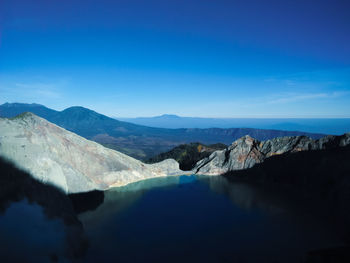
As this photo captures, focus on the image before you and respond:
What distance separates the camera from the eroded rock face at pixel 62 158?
72.6 ft

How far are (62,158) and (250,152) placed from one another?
31.5 metres

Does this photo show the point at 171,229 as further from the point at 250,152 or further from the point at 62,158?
the point at 250,152

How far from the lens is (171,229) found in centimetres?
1934

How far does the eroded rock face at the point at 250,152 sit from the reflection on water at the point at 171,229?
37.4ft

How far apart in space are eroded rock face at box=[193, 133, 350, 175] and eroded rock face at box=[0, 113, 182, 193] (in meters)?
11.6

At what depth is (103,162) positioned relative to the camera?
1332 inches

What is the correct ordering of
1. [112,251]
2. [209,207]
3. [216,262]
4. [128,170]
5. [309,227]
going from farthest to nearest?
[128,170] < [209,207] < [309,227] < [112,251] < [216,262]

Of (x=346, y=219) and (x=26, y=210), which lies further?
(x=346, y=219)

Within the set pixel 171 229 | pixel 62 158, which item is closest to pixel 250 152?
pixel 171 229

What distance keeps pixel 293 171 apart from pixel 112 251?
28683 mm

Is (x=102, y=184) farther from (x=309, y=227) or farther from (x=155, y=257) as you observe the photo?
(x=309, y=227)

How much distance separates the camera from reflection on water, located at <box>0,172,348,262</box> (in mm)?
14789

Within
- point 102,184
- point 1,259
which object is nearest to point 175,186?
point 102,184

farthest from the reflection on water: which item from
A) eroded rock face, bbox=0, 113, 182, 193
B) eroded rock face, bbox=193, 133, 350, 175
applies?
eroded rock face, bbox=193, 133, 350, 175
